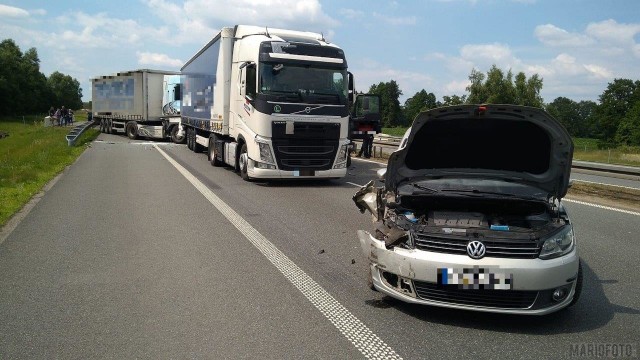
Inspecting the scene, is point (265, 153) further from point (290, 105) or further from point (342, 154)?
point (342, 154)

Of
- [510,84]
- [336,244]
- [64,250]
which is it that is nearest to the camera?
[64,250]

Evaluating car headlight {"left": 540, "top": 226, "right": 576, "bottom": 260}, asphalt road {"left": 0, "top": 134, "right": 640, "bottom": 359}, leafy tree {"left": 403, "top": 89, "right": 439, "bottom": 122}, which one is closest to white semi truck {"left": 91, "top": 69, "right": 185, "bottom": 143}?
asphalt road {"left": 0, "top": 134, "right": 640, "bottom": 359}

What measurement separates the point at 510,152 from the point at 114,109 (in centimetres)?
3752

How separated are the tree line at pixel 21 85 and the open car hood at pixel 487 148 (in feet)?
269

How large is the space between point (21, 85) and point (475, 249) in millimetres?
96857

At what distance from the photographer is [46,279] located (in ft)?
18.7

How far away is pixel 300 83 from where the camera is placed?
1384 centimetres

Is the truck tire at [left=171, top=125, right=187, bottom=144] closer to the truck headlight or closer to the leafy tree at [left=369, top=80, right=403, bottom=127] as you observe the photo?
the truck headlight

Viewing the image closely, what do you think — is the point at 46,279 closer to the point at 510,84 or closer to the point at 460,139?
the point at 460,139

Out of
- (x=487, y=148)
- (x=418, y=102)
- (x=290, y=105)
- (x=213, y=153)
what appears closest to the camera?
(x=487, y=148)

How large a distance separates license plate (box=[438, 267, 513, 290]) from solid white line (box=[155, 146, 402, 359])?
2.42 ft

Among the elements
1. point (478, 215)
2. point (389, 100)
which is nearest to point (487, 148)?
point (478, 215)

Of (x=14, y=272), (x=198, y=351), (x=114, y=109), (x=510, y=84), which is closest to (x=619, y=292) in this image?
(x=198, y=351)

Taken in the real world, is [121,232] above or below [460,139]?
below
